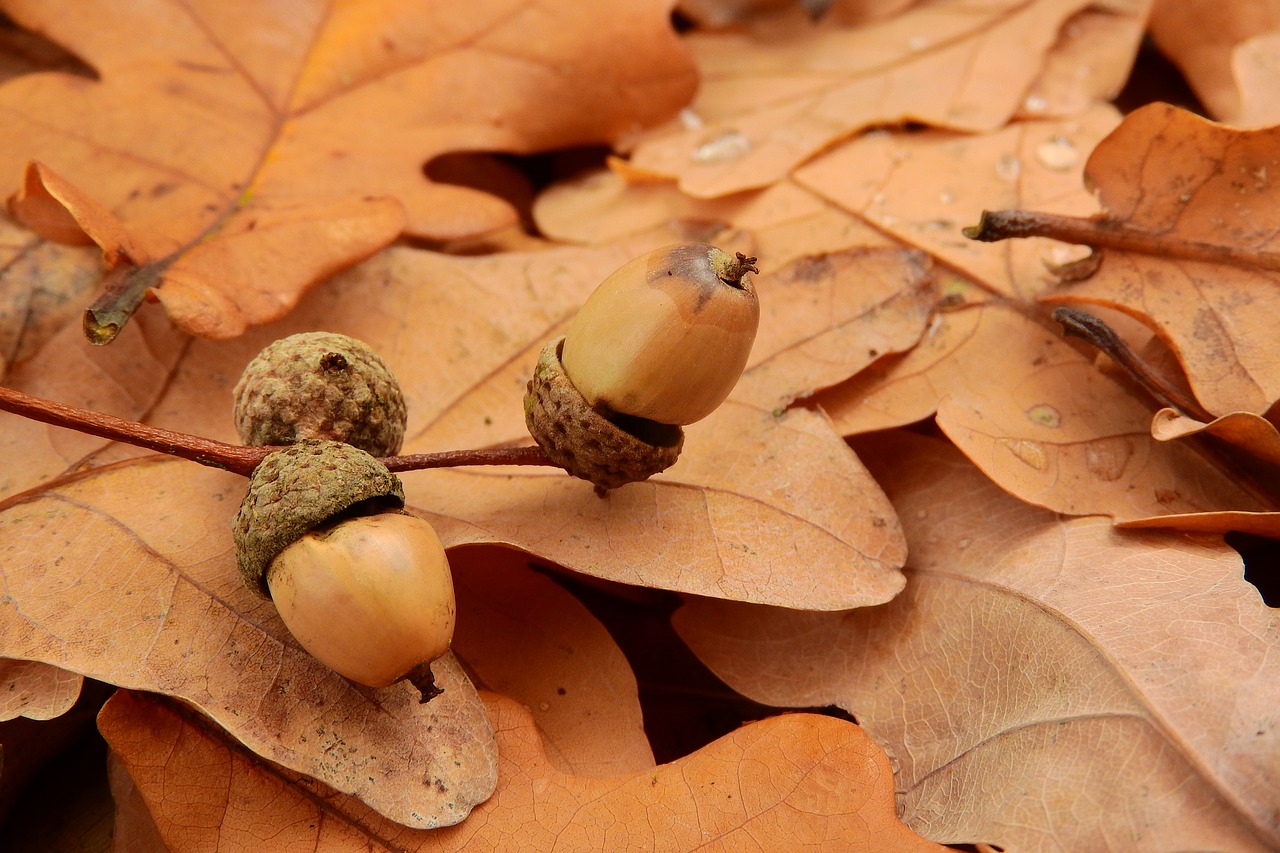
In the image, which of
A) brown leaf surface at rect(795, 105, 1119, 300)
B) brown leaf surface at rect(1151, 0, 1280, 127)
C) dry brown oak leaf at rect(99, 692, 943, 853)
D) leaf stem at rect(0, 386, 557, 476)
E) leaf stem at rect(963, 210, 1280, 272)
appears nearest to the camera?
dry brown oak leaf at rect(99, 692, 943, 853)

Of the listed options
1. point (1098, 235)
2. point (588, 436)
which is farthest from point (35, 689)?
point (1098, 235)

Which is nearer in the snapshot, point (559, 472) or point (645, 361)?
point (645, 361)

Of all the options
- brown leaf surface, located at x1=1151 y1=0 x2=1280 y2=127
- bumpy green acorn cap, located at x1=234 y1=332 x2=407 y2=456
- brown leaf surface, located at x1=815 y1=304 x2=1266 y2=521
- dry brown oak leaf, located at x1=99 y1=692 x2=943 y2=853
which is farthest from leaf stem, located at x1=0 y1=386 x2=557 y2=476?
brown leaf surface, located at x1=1151 y1=0 x2=1280 y2=127

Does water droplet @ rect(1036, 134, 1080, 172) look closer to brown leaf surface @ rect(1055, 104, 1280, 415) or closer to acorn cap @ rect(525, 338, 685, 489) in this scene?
brown leaf surface @ rect(1055, 104, 1280, 415)

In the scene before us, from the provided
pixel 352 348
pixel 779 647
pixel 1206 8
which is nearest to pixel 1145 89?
pixel 1206 8

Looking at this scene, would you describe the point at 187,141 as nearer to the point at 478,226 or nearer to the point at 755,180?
the point at 478,226

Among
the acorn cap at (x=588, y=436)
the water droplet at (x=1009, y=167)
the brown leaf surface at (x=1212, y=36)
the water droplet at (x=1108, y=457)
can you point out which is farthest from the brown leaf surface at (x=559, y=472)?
the brown leaf surface at (x=1212, y=36)

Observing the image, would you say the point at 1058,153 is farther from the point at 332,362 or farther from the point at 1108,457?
the point at 332,362
